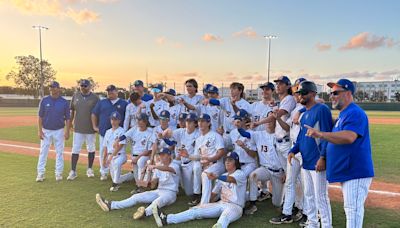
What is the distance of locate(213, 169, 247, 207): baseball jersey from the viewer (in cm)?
462

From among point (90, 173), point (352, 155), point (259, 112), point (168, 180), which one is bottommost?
point (90, 173)

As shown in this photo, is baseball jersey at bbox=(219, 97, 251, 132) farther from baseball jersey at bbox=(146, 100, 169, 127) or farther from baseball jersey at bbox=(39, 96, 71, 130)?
baseball jersey at bbox=(39, 96, 71, 130)

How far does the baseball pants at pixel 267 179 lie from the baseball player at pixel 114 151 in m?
2.65

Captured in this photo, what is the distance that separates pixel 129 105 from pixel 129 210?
101 inches

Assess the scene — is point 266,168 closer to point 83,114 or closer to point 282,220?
point 282,220

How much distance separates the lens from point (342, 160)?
312cm

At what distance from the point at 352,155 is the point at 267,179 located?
2.12m

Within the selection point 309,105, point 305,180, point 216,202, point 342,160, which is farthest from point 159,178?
point 342,160

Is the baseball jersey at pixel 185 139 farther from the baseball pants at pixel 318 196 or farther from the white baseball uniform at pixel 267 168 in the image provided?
the baseball pants at pixel 318 196

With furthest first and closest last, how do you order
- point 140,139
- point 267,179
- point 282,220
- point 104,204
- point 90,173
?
point 90,173 < point 140,139 < point 267,179 < point 104,204 < point 282,220

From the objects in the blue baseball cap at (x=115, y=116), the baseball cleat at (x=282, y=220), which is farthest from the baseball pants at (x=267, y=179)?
the blue baseball cap at (x=115, y=116)

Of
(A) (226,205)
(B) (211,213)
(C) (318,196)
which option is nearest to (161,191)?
(B) (211,213)

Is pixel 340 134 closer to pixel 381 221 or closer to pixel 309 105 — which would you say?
pixel 309 105

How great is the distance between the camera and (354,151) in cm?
307
